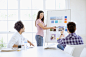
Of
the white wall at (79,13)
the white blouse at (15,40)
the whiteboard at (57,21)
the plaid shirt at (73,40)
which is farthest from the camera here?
the white wall at (79,13)

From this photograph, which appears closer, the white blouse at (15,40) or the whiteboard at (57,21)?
the white blouse at (15,40)

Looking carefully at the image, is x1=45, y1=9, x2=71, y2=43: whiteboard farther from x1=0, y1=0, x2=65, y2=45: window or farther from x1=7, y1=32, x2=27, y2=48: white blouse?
x1=7, y1=32, x2=27, y2=48: white blouse

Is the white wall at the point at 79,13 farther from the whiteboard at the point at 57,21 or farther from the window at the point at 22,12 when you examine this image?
the whiteboard at the point at 57,21

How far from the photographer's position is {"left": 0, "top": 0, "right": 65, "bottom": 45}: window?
4285 mm

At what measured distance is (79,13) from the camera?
4.22 metres

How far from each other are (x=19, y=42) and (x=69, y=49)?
1125mm

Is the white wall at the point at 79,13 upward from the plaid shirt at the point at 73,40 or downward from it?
upward

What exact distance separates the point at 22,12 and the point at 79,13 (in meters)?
2.20

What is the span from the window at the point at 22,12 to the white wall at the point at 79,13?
1.24 ft

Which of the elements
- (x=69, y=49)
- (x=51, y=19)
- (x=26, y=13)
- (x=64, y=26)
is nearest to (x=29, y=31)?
(x=26, y=13)

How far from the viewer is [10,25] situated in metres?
4.33

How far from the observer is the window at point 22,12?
14.1 ft

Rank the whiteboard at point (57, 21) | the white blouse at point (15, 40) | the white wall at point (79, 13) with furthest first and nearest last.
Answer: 1. the white wall at point (79, 13)
2. the whiteboard at point (57, 21)
3. the white blouse at point (15, 40)

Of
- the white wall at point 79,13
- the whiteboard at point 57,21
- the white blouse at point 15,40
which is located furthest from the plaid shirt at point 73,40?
the white wall at point 79,13
